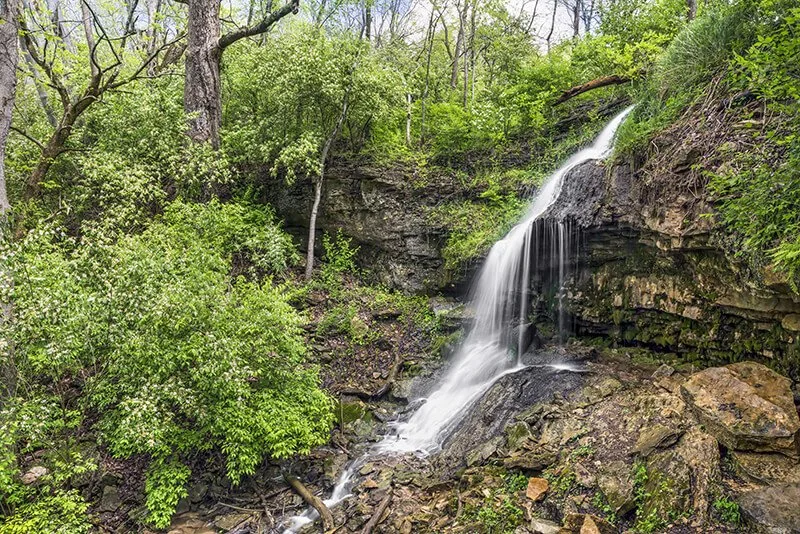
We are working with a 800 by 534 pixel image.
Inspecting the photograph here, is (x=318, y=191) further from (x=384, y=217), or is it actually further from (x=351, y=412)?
(x=351, y=412)

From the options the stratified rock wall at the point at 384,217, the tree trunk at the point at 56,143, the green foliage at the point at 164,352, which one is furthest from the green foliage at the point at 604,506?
the tree trunk at the point at 56,143

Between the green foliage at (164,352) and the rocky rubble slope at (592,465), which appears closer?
Answer: the rocky rubble slope at (592,465)

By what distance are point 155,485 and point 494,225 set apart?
888 cm

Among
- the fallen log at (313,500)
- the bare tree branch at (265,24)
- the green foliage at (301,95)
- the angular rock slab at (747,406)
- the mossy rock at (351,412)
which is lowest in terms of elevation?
the fallen log at (313,500)

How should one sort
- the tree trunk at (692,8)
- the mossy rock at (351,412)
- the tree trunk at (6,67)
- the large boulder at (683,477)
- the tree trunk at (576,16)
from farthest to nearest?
the tree trunk at (576,16) < the tree trunk at (692,8) < the mossy rock at (351,412) < the tree trunk at (6,67) < the large boulder at (683,477)

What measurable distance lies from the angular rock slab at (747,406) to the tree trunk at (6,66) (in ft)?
33.8

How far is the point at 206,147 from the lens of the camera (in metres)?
10.2

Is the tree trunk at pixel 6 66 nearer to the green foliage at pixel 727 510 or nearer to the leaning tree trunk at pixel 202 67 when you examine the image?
the leaning tree trunk at pixel 202 67

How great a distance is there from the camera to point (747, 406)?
445cm

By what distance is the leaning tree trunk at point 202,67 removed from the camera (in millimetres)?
10609

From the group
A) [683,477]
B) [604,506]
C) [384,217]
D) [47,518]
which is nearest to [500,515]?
[604,506]

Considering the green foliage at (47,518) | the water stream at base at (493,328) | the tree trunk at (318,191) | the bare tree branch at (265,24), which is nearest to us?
the green foliage at (47,518)

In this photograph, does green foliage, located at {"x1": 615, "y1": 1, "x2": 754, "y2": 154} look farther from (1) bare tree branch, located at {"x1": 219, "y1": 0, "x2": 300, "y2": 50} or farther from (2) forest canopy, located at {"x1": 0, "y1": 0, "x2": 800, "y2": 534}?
(1) bare tree branch, located at {"x1": 219, "y1": 0, "x2": 300, "y2": 50}

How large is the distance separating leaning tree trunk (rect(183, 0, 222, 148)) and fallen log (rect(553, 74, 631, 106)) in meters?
9.85
